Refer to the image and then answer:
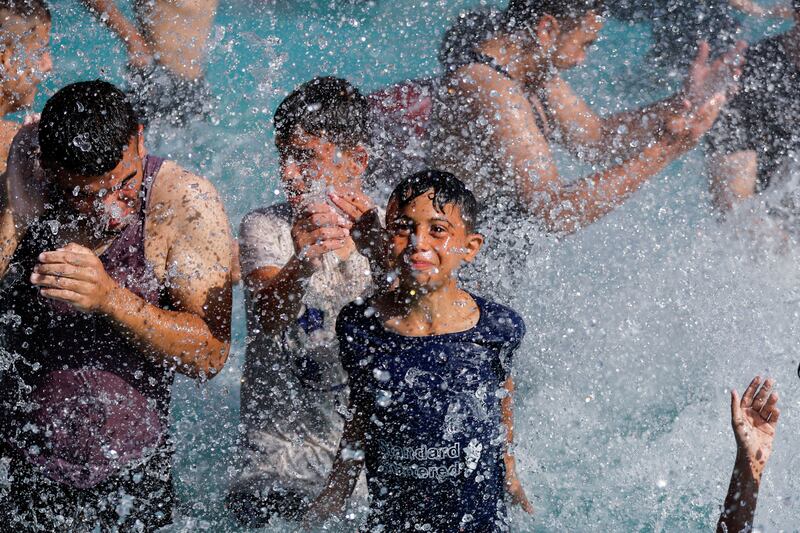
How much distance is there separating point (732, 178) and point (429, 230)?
229 centimetres

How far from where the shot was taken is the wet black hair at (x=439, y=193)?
239 centimetres

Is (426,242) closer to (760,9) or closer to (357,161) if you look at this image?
(357,161)

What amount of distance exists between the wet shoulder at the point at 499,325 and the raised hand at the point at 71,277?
95cm

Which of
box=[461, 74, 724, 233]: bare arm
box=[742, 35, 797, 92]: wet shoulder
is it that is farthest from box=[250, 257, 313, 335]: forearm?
box=[742, 35, 797, 92]: wet shoulder

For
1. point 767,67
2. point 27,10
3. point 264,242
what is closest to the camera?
point 264,242

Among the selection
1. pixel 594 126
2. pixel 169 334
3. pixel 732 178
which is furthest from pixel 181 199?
pixel 732 178

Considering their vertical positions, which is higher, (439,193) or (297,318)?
(439,193)

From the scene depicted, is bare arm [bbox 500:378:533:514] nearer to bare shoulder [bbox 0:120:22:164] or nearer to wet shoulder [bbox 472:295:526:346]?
wet shoulder [bbox 472:295:526:346]

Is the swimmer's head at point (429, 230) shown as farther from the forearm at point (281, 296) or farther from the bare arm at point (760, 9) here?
the bare arm at point (760, 9)

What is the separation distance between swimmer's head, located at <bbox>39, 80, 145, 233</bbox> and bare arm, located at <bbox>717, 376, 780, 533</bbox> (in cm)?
167

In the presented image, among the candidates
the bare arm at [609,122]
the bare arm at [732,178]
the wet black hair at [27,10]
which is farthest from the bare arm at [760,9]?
the wet black hair at [27,10]

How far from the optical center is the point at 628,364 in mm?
3986

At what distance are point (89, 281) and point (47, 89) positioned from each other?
3967mm

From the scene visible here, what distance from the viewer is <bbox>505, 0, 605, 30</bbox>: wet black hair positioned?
3.43 meters
